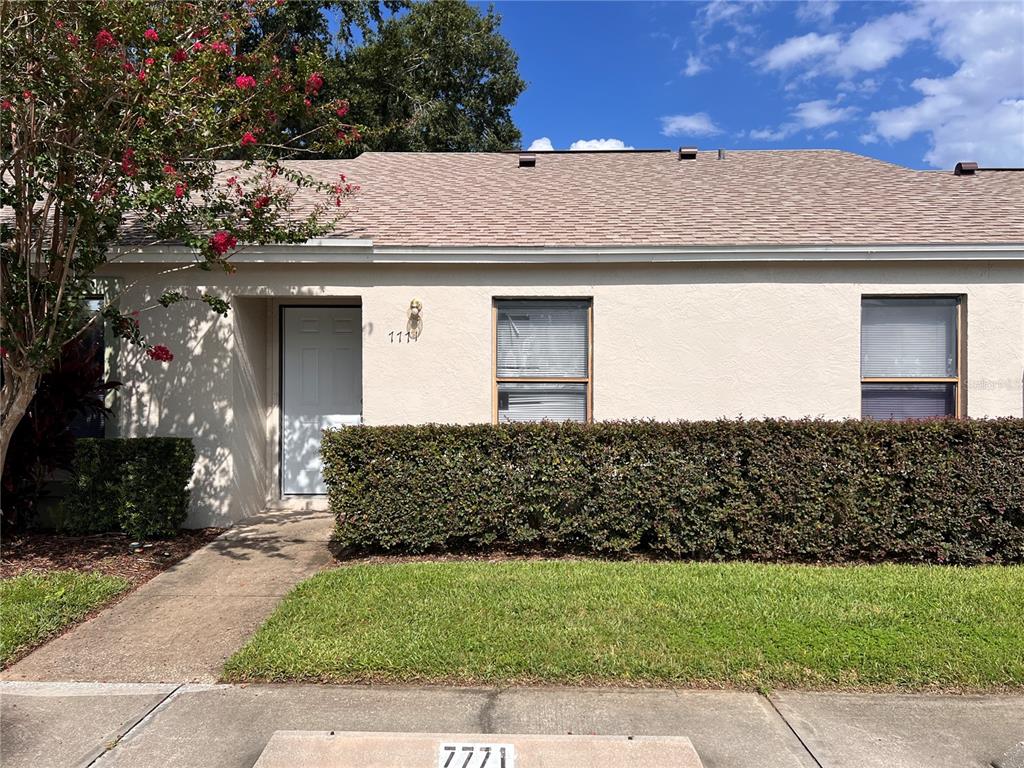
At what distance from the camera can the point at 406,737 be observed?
2.98 metres

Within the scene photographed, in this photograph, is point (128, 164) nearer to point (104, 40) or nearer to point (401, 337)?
point (104, 40)

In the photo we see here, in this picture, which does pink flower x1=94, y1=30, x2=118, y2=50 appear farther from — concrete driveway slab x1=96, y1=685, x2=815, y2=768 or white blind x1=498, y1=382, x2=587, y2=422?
concrete driveway slab x1=96, y1=685, x2=815, y2=768

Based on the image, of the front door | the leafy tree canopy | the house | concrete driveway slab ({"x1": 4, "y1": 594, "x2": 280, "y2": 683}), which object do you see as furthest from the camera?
the leafy tree canopy

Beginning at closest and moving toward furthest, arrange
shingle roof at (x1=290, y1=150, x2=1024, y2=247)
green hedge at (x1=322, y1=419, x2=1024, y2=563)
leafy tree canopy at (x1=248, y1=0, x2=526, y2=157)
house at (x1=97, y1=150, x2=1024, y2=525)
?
green hedge at (x1=322, y1=419, x2=1024, y2=563) < house at (x1=97, y1=150, x2=1024, y2=525) < shingle roof at (x1=290, y1=150, x2=1024, y2=247) < leafy tree canopy at (x1=248, y1=0, x2=526, y2=157)

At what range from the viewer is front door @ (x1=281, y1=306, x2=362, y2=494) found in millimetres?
7926

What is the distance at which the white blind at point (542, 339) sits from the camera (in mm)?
7133

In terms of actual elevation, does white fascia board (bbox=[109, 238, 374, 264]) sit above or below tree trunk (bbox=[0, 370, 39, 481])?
above

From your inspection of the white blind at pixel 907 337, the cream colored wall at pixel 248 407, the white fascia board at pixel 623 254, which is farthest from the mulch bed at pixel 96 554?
the white blind at pixel 907 337

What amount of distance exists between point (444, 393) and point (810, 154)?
7.64 metres

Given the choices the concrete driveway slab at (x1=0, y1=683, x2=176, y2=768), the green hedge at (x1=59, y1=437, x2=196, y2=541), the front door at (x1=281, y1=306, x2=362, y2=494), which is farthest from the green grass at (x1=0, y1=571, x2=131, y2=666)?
the front door at (x1=281, y1=306, x2=362, y2=494)

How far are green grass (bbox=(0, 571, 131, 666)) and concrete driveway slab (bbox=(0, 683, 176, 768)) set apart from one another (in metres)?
0.61

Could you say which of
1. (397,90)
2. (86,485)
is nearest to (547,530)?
(86,485)

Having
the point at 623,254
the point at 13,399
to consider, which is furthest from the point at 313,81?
the point at 13,399

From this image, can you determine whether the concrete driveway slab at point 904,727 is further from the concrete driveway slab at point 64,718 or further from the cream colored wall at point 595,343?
the cream colored wall at point 595,343
